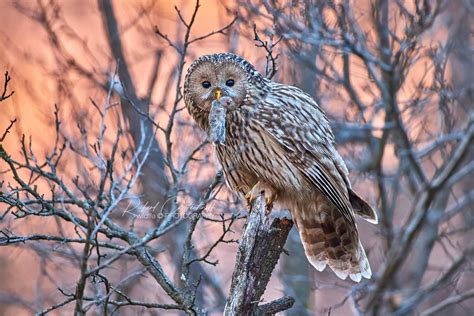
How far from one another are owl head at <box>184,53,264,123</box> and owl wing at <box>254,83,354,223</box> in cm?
18

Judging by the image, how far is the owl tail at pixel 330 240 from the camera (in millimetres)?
6121

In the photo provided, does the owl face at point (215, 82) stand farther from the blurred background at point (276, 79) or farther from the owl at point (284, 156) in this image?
the blurred background at point (276, 79)

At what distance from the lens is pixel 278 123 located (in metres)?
5.94

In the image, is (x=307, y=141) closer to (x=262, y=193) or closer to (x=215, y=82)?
(x=262, y=193)

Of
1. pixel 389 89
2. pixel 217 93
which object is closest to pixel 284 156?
pixel 217 93

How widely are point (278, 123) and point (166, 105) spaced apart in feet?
8.08

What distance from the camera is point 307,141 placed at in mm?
5961

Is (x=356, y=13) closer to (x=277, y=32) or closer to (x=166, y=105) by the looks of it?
(x=277, y=32)

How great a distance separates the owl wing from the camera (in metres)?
5.89

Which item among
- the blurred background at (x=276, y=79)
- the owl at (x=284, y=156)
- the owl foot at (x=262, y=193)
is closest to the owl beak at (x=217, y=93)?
the owl at (x=284, y=156)

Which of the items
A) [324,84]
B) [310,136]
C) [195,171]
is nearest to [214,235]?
[195,171]

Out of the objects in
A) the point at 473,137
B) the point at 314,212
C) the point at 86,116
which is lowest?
the point at 473,137

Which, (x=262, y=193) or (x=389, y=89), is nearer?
(x=262, y=193)

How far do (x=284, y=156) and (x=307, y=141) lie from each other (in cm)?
21
